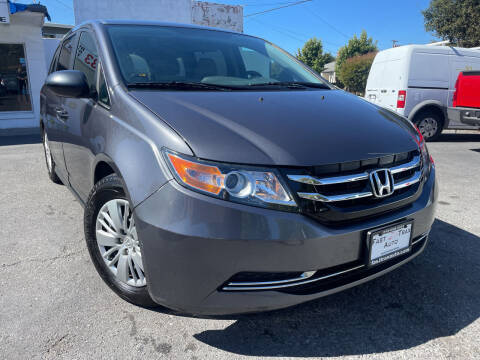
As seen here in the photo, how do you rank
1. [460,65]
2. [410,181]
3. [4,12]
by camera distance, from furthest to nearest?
1. [4,12]
2. [460,65]
3. [410,181]

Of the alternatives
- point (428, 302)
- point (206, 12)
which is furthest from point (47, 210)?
point (206, 12)

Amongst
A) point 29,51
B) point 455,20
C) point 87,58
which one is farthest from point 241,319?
point 455,20

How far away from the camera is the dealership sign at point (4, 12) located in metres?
9.62

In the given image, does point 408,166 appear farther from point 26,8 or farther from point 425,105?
point 26,8

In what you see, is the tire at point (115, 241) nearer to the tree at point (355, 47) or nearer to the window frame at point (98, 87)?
the window frame at point (98, 87)

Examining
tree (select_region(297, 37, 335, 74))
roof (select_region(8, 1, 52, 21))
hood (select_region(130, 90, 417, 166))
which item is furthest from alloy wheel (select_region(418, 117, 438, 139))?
tree (select_region(297, 37, 335, 74))

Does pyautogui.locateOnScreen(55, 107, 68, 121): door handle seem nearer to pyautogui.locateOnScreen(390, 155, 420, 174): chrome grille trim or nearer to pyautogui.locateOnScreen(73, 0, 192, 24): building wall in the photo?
pyautogui.locateOnScreen(390, 155, 420, 174): chrome grille trim

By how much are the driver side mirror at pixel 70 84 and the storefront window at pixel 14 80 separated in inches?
413

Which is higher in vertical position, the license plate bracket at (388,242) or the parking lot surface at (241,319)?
the license plate bracket at (388,242)

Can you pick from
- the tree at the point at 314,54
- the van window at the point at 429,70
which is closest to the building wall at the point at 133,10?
the van window at the point at 429,70

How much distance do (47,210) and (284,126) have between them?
2.82 m

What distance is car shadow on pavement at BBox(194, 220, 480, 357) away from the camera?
72.4 inches

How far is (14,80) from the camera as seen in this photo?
1125 centimetres

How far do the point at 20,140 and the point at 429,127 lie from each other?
919 centimetres
